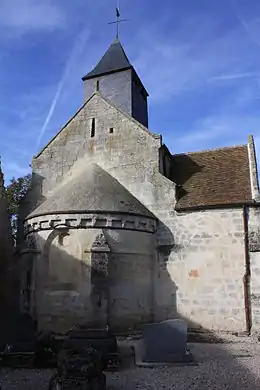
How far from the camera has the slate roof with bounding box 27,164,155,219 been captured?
14.7 metres

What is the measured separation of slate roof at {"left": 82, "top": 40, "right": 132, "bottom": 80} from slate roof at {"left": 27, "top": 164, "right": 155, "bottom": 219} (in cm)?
788

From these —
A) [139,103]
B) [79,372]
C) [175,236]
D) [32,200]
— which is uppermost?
[139,103]

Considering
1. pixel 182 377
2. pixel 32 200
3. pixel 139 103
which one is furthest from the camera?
pixel 139 103

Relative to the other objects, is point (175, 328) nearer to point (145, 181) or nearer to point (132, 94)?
point (145, 181)

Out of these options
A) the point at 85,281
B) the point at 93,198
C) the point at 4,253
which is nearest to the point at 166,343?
the point at 85,281

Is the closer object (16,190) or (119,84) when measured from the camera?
(119,84)

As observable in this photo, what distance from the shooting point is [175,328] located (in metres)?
9.61

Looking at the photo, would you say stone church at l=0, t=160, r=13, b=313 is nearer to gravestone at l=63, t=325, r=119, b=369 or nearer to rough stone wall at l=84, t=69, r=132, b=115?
gravestone at l=63, t=325, r=119, b=369

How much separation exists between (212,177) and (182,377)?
34.4 feet

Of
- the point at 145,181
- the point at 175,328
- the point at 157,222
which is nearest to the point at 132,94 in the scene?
the point at 145,181

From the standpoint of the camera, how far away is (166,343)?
944 centimetres

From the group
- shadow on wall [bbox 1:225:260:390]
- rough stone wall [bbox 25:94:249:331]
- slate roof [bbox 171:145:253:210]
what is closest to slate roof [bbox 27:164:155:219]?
rough stone wall [bbox 25:94:249:331]

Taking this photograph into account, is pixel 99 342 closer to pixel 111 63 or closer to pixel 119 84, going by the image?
pixel 119 84

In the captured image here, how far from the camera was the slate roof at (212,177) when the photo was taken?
15.3 m
